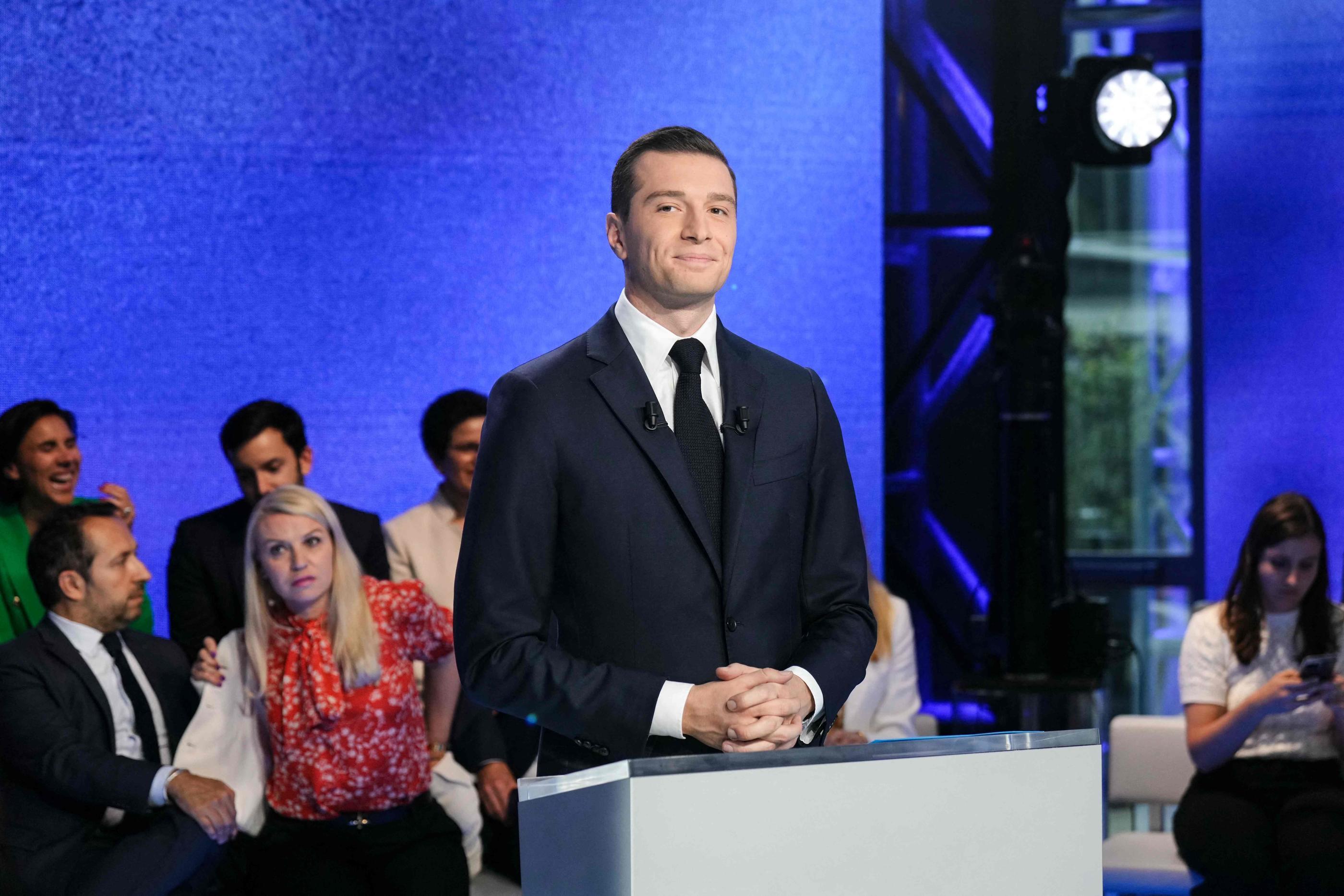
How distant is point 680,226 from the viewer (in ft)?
5.03

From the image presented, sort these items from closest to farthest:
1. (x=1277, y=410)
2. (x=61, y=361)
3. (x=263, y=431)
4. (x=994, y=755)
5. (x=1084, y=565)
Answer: (x=994, y=755) < (x=263, y=431) < (x=61, y=361) < (x=1277, y=410) < (x=1084, y=565)

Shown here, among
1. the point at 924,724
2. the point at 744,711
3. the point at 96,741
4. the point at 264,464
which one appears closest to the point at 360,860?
the point at 96,741

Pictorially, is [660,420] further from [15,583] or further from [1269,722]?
[15,583]

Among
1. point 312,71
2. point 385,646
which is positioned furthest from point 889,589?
point 312,71

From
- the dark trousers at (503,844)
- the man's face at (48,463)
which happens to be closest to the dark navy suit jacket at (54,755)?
the man's face at (48,463)

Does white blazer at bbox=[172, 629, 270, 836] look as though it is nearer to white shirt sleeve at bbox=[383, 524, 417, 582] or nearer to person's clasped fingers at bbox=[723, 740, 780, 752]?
white shirt sleeve at bbox=[383, 524, 417, 582]

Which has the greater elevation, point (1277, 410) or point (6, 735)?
point (1277, 410)

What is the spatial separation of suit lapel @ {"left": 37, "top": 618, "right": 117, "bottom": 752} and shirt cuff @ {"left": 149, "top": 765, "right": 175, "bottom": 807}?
21 centimetres

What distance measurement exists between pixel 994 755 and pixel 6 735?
2388mm

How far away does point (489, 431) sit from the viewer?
5.13ft

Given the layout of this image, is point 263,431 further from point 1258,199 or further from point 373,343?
point 1258,199

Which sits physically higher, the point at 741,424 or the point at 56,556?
the point at 741,424

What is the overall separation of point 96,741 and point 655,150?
2109 millimetres

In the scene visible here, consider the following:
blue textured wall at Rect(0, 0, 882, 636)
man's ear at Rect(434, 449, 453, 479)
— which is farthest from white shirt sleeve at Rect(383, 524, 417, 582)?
blue textured wall at Rect(0, 0, 882, 636)
